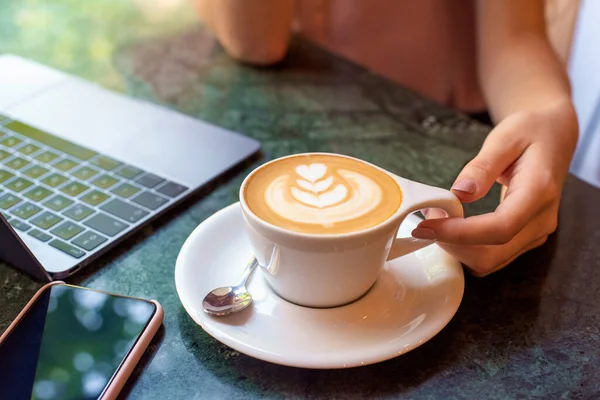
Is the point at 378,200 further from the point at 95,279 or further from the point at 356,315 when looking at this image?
the point at 95,279

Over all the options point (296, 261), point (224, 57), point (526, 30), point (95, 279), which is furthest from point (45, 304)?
point (526, 30)

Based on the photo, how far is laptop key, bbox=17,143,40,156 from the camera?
0.69 metres

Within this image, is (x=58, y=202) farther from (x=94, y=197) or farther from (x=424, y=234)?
(x=424, y=234)

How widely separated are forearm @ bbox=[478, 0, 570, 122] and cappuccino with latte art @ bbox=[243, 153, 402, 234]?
0.93 ft

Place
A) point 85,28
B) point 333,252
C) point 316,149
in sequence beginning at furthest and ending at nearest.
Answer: point 85,28, point 316,149, point 333,252

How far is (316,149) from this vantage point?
75 centimetres

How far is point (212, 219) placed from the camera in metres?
0.56

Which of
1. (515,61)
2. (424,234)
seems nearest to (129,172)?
(424,234)

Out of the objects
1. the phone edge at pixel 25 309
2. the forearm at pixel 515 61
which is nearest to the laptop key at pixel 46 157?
the phone edge at pixel 25 309

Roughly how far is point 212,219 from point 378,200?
0.17 m

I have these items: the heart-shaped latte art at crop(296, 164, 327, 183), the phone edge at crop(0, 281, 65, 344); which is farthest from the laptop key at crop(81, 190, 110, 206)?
the heart-shaped latte art at crop(296, 164, 327, 183)

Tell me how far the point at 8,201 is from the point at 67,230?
9cm

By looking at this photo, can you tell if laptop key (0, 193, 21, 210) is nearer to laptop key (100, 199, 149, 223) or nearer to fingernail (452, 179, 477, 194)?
laptop key (100, 199, 149, 223)

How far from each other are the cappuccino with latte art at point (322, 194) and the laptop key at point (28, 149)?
1.09 ft
